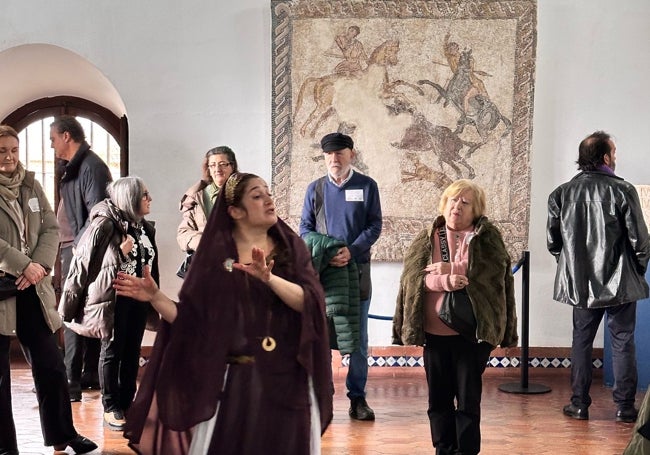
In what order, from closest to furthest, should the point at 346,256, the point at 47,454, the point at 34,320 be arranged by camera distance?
the point at 34,320 < the point at 47,454 < the point at 346,256

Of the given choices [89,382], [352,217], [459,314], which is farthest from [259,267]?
[89,382]

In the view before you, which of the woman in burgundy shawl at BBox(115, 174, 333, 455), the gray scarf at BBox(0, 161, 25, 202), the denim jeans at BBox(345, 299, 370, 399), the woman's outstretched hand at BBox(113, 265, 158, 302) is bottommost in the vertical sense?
the denim jeans at BBox(345, 299, 370, 399)

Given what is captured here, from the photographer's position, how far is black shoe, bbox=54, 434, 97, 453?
5.03 m

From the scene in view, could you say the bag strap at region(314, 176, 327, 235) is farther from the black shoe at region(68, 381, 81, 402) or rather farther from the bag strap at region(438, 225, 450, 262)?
the black shoe at region(68, 381, 81, 402)

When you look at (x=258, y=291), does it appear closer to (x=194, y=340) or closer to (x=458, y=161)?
(x=194, y=340)

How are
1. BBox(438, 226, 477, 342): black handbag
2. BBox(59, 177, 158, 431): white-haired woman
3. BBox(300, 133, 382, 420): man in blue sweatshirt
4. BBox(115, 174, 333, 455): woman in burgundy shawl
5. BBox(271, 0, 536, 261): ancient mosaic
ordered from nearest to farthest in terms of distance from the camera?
1. BBox(115, 174, 333, 455): woman in burgundy shawl
2. BBox(438, 226, 477, 342): black handbag
3. BBox(59, 177, 158, 431): white-haired woman
4. BBox(300, 133, 382, 420): man in blue sweatshirt
5. BBox(271, 0, 536, 261): ancient mosaic

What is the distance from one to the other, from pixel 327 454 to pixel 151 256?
65.5 inches

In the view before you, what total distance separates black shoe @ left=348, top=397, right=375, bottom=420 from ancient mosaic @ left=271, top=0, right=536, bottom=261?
1830 mm

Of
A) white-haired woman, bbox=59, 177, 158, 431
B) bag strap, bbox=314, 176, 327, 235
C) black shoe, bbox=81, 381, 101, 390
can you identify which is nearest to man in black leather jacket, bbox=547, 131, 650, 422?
bag strap, bbox=314, 176, 327, 235

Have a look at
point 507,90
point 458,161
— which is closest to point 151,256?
point 458,161

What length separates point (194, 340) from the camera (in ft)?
11.6

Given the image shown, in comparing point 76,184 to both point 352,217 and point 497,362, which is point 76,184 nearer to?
point 352,217

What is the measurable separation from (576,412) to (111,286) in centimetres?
313

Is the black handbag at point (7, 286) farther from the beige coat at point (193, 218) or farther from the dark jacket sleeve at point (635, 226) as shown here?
the dark jacket sleeve at point (635, 226)
